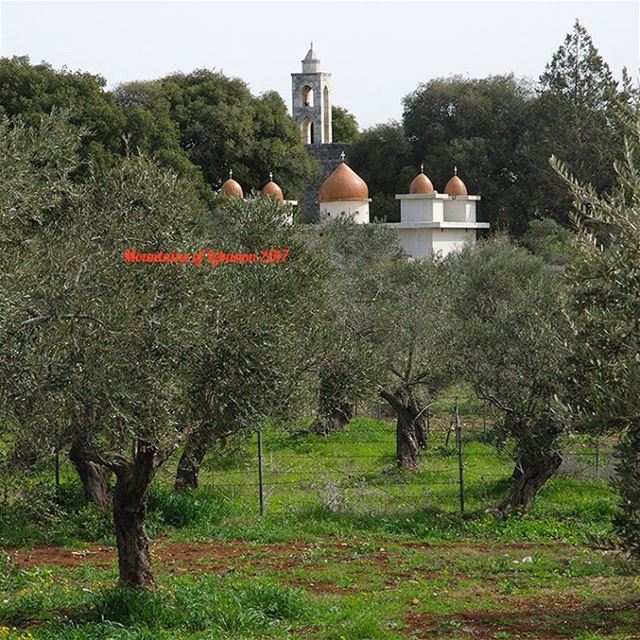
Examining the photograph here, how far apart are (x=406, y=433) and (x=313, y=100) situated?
54.9 metres

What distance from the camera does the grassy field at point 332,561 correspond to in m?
12.1

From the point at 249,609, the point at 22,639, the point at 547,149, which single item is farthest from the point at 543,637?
the point at 547,149

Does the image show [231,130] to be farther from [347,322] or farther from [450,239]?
[347,322]

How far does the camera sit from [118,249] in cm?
1209

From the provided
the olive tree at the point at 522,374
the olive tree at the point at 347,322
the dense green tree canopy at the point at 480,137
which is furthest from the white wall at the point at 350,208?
the olive tree at the point at 522,374

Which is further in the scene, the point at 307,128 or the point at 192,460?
the point at 307,128

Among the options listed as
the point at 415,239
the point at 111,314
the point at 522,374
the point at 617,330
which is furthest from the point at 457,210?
the point at 617,330

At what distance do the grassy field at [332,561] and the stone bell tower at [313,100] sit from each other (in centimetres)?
5382

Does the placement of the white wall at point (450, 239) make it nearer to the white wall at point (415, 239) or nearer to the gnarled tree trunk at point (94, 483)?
the white wall at point (415, 239)

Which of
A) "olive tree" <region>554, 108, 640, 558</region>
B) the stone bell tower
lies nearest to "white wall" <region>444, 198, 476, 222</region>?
the stone bell tower

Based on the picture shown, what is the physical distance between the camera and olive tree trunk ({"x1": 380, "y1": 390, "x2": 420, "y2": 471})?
75.7 ft

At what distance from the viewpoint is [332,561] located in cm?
1571

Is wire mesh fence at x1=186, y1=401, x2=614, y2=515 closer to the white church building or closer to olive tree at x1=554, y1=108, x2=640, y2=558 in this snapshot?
olive tree at x1=554, y1=108, x2=640, y2=558

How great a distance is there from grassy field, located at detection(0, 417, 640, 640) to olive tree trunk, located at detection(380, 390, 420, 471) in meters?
0.36
